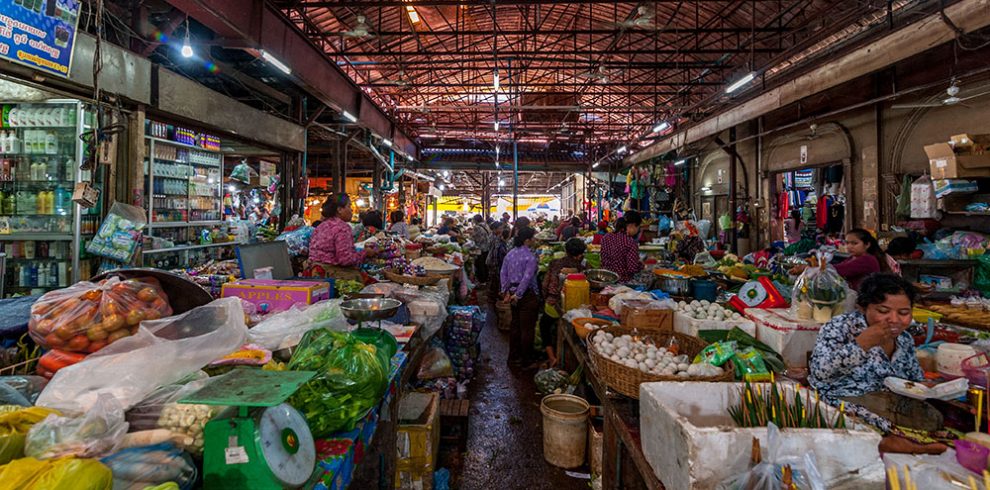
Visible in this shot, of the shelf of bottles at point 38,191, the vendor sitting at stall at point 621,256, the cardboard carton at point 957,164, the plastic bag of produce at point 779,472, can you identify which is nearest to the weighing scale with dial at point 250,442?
the plastic bag of produce at point 779,472

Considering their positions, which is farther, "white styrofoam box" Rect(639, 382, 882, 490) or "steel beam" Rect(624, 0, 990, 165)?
"steel beam" Rect(624, 0, 990, 165)

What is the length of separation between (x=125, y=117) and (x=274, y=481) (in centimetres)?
551

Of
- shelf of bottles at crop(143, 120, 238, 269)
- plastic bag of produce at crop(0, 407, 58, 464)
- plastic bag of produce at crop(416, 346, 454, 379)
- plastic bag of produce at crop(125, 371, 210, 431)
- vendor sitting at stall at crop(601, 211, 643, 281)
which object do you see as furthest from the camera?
shelf of bottles at crop(143, 120, 238, 269)

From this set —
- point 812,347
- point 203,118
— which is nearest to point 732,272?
point 812,347

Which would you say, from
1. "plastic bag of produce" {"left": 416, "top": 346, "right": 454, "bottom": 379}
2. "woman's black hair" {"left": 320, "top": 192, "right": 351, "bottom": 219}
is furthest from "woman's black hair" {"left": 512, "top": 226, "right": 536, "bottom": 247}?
"woman's black hair" {"left": 320, "top": 192, "right": 351, "bottom": 219}

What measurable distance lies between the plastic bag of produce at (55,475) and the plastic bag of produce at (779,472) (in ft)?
6.14

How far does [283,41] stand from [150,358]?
223 inches

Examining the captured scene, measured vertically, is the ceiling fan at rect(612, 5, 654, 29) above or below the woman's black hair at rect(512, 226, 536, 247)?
above

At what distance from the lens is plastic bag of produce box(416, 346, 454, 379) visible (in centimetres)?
473

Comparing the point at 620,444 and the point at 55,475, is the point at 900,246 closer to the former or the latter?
the point at 620,444

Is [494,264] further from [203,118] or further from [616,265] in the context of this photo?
[203,118]

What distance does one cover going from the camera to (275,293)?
3646 millimetres

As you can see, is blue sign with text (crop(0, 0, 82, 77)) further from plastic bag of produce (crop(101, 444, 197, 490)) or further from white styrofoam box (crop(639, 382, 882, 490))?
white styrofoam box (crop(639, 382, 882, 490))

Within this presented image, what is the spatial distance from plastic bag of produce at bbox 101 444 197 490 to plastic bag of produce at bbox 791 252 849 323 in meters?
3.65
